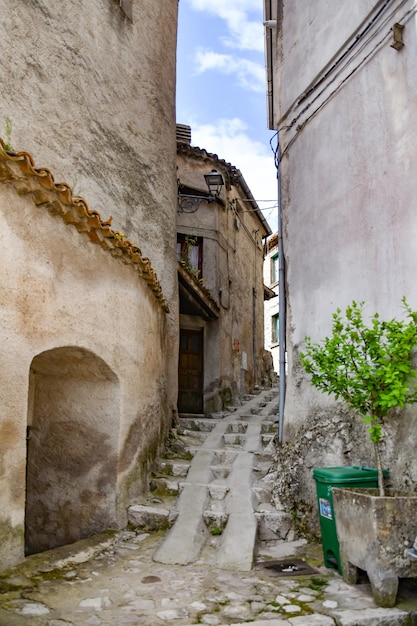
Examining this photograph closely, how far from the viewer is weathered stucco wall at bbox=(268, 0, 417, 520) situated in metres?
5.07

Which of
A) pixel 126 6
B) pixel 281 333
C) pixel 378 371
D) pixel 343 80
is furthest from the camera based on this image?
pixel 126 6

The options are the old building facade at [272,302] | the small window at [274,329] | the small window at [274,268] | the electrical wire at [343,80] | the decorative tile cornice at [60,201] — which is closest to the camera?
the decorative tile cornice at [60,201]

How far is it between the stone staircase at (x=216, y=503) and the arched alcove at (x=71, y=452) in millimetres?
489

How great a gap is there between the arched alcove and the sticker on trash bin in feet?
6.84

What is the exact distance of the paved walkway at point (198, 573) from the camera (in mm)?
3594

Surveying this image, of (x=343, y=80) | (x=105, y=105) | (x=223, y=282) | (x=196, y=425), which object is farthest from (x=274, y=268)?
(x=343, y=80)

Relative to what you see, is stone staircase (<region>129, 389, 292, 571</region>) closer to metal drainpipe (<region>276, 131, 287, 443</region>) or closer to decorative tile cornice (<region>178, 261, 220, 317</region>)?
metal drainpipe (<region>276, 131, 287, 443</region>)

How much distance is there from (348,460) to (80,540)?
2.72m

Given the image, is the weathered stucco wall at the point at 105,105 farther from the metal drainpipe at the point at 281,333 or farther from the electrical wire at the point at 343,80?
the electrical wire at the point at 343,80

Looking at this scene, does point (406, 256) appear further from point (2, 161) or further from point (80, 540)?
point (80, 540)

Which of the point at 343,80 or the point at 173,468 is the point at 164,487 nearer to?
the point at 173,468

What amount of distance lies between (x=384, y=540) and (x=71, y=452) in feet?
10.5

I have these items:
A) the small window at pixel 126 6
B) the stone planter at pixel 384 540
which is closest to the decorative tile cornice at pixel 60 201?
the stone planter at pixel 384 540

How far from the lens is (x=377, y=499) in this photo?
12.7 ft
